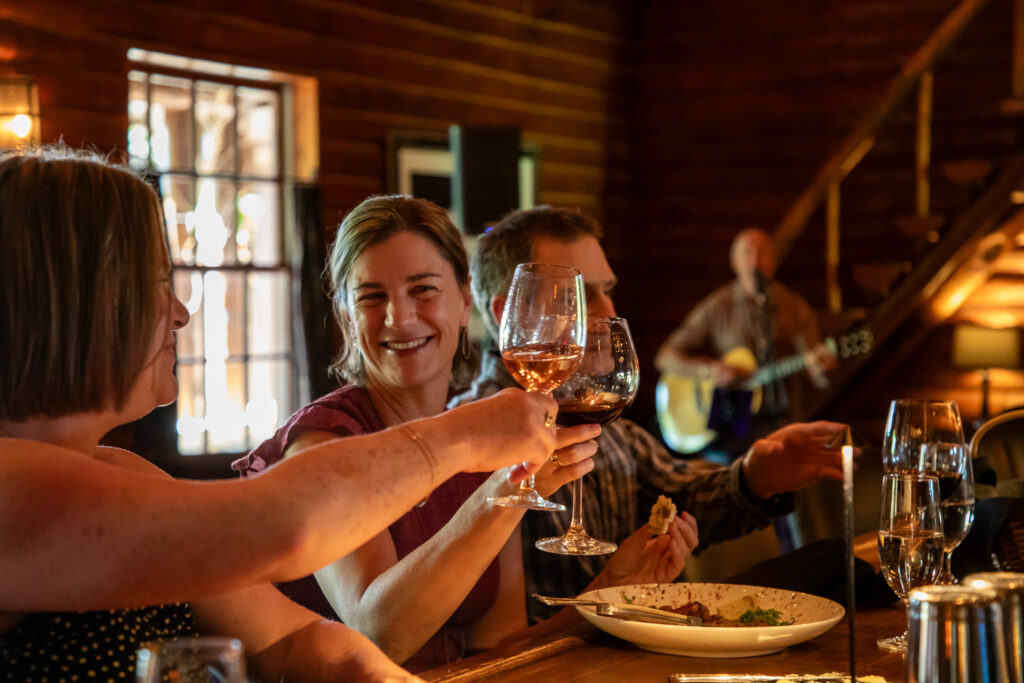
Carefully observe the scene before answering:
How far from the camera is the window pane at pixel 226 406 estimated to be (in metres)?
5.39

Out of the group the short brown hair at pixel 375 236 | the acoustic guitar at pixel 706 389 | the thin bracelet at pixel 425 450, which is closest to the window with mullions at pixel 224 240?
the acoustic guitar at pixel 706 389

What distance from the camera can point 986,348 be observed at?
5.91 m

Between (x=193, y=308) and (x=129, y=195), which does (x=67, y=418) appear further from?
(x=193, y=308)

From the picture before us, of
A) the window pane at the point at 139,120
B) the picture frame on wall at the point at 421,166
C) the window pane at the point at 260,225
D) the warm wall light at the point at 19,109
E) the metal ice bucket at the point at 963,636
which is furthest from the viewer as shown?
the picture frame on wall at the point at 421,166

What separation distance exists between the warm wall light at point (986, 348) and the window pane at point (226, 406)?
3620 mm

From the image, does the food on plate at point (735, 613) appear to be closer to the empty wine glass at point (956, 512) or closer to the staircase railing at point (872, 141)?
the empty wine glass at point (956, 512)

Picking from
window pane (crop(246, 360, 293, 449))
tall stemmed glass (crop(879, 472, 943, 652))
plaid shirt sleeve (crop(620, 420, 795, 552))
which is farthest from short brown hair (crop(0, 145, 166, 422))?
window pane (crop(246, 360, 293, 449))

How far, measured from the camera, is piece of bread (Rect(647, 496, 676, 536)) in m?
1.74

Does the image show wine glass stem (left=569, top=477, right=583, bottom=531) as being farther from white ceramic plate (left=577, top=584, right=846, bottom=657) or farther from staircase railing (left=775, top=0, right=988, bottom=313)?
staircase railing (left=775, top=0, right=988, bottom=313)

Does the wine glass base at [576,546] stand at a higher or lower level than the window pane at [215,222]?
lower

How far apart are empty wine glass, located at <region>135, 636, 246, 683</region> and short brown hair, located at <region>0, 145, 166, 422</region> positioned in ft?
1.44

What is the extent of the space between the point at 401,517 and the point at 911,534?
30.0 inches

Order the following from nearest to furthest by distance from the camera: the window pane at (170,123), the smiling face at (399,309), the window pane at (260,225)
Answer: the smiling face at (399,309)
the window pane at (170,123)
the window pane at (260,225)

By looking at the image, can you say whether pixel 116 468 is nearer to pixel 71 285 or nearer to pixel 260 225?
pixel 71 285
